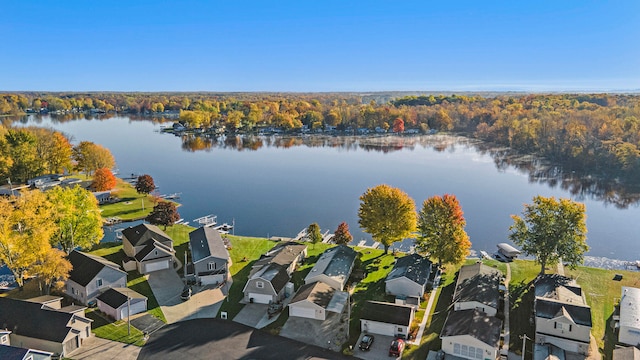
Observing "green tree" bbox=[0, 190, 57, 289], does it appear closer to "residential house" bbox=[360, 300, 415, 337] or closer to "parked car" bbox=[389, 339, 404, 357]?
"residential house" bbox=[360, 300, 415, 337]

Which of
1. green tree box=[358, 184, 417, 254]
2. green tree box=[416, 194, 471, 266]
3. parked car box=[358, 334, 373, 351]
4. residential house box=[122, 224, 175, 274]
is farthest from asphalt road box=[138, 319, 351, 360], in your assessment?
green tree box=[358, 184, 417, 254]

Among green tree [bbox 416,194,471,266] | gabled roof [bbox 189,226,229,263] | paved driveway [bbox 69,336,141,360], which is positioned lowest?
paved driveway [bbox 69,336,141,360]

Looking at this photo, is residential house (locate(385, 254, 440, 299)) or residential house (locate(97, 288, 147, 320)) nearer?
residential house (locate(97, 288, 147, 320))

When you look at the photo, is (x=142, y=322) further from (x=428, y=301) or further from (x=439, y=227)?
(x=439, y=227)

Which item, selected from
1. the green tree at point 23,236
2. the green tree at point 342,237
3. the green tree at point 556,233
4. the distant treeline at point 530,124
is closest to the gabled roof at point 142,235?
the green tree at point 23,236

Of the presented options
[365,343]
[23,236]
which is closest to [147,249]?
[23,236]

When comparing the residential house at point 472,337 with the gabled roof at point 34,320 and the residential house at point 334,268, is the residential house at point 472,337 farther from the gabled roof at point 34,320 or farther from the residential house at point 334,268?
the gabled roof at point 34,320
